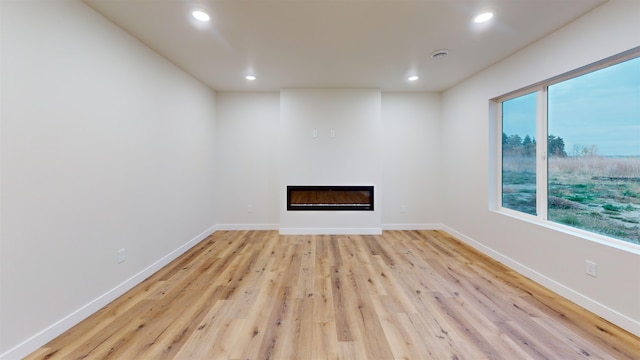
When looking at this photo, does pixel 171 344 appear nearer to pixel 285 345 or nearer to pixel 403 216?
pixel 285 345

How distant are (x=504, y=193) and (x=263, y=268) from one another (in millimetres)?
3183

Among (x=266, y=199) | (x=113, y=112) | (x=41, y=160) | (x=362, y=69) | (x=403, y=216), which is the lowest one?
(x=403, y=216)

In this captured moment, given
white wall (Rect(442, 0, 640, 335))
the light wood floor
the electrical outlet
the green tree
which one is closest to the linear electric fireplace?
the light wood floor

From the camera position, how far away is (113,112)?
2205 millimetres

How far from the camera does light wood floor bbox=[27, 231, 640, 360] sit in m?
1.61

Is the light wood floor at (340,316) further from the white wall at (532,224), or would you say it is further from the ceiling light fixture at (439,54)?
the ceiling light fixture at (439,54)

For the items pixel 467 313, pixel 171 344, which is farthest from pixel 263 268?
pixel 467 313

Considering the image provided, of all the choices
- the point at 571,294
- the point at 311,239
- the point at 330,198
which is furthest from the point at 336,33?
the point at 571,294

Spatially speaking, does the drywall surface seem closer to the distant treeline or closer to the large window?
the distant treeline

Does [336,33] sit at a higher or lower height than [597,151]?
higher

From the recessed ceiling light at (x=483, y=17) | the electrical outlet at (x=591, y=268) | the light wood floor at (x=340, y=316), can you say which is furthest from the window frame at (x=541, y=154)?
the recessed ceiling light at (x=483, y=17)

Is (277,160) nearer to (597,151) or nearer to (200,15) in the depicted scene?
(200,15)

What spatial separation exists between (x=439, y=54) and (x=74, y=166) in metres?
3.61

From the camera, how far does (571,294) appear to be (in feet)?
7.14
